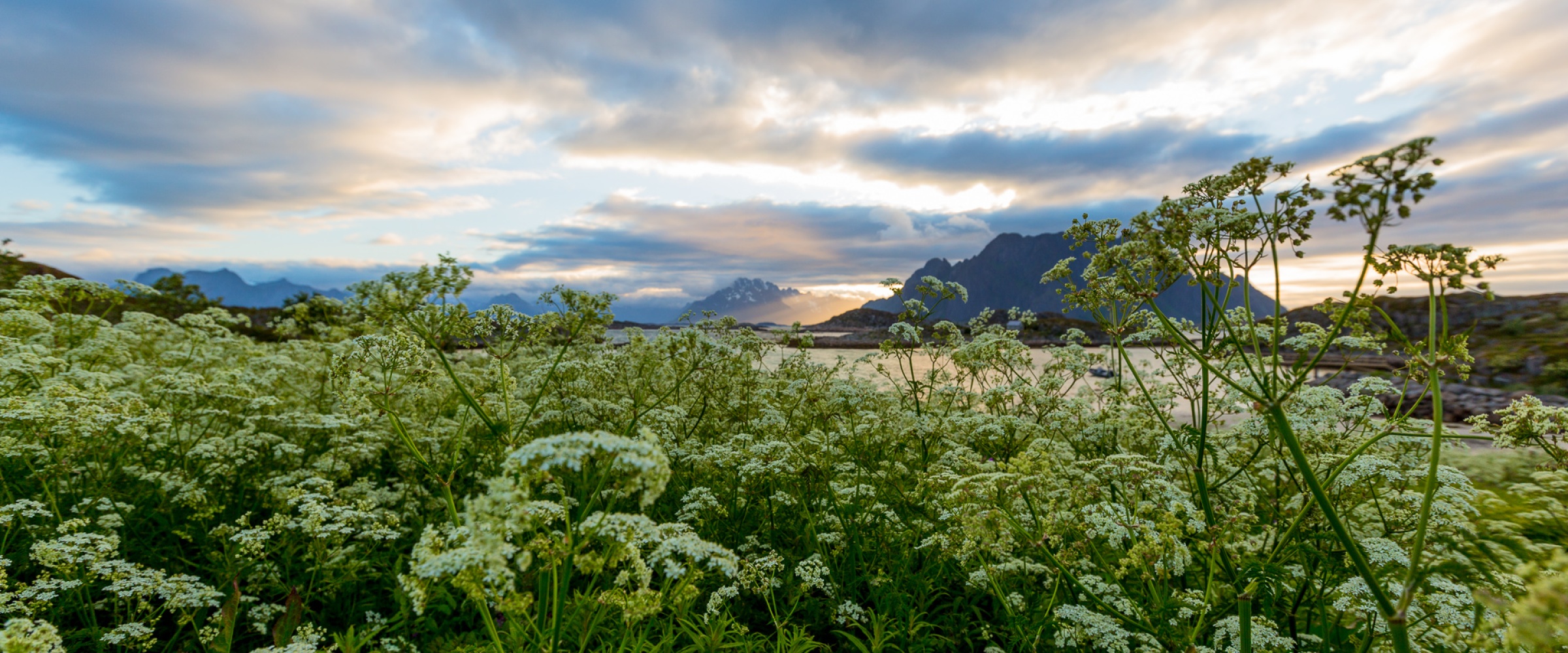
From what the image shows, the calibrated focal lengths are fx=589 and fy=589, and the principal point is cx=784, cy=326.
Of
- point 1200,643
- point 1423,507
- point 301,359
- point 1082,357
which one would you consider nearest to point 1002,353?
point 1082,357

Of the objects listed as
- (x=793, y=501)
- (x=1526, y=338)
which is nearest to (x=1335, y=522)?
(x=793, y=501)

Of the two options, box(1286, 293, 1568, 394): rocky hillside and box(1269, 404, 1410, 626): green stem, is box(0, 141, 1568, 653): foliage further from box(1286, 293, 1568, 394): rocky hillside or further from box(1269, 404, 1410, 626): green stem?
box(1286, 293, 1568, 394): rocky hillside

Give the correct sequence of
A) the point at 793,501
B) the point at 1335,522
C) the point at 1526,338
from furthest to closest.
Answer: the point at 1526,338 → the point at 793,501 → the point at 1335,522

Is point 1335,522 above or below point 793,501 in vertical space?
above

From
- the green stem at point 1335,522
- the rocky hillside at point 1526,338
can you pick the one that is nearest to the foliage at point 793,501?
the green stem at point 1335,522

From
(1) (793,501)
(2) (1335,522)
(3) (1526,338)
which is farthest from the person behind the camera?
(3) (1526,338)

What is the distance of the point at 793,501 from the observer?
18.1 ft

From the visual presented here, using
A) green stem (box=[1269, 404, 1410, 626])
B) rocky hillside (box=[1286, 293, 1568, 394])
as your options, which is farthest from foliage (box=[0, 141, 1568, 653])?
rocky hillside (box=[1286, 293, 1568, 394])

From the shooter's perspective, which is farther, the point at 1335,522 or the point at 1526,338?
the point at 1526,338

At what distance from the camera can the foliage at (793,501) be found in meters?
2.66

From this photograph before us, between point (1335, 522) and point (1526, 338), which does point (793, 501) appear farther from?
point (1526, 338)

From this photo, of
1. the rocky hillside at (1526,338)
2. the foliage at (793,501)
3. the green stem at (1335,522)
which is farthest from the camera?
the rocky hillside at (1526,338)

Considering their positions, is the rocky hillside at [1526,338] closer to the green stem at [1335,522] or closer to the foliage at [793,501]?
the foliage at [793,501]

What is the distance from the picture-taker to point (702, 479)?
21.4ft
